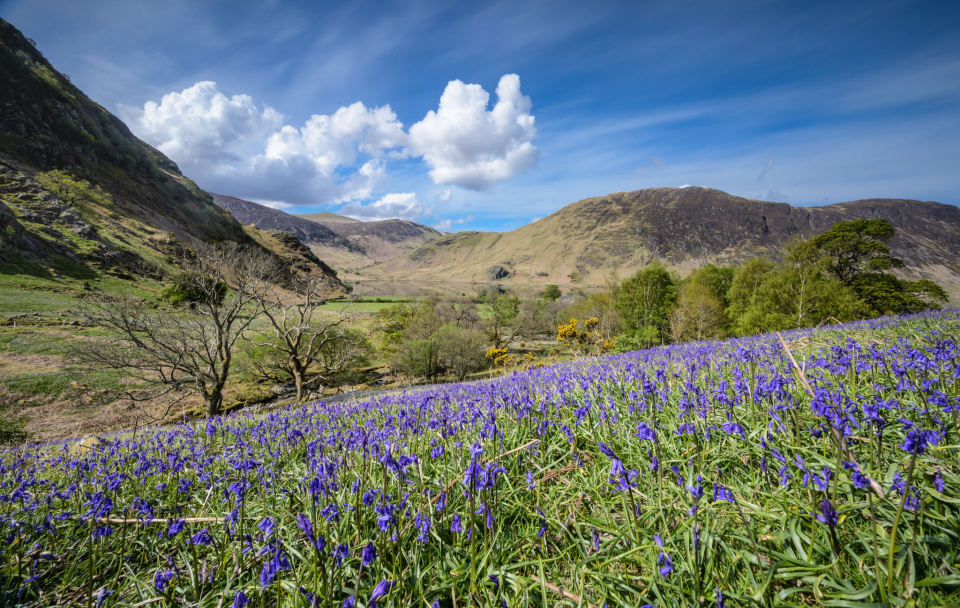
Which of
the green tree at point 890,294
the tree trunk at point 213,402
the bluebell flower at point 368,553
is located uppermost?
the bluebell flower at point 368,553

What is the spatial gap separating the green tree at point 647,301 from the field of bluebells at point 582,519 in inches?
1702

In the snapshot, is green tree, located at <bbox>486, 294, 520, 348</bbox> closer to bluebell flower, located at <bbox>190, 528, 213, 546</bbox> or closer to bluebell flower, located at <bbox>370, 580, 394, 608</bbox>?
bluebell flower, located at <bbox>190, 528, 213, 546</bbox>

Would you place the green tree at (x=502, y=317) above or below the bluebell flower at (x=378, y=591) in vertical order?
below

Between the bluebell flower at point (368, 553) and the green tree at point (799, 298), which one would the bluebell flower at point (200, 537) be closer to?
the bluebell flower at point (368, 553)

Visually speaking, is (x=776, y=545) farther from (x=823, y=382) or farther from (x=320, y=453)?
(x=320, y=453)

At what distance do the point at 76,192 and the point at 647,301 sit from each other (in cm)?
14750

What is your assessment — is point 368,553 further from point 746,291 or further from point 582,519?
point 746,291

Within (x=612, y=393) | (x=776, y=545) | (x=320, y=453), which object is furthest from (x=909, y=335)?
(x=320, y=453)

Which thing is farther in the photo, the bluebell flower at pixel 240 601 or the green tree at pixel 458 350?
the green tree at pixel 458 350

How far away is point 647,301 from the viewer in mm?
45469

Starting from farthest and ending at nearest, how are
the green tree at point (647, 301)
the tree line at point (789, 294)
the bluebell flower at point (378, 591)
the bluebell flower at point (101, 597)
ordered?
the green tree at point (647, 301) < the tree line at point (789, 294) < the bluebell flower at point (101, 597) < the bluebell flower at point (378, 591)

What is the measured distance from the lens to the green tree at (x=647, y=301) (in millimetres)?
44906

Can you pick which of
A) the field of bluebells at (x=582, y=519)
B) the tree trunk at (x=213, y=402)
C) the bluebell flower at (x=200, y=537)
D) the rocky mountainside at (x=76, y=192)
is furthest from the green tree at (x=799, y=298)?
the rocky mountainside at (x=76, y=192)

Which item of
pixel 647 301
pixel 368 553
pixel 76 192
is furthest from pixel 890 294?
pixel 76 192
